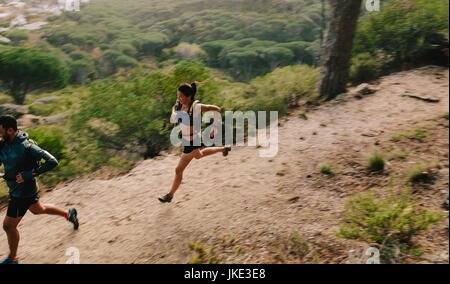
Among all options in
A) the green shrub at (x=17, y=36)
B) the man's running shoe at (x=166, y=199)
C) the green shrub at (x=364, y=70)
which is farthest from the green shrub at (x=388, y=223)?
the green shrub at (x=17, y=36)

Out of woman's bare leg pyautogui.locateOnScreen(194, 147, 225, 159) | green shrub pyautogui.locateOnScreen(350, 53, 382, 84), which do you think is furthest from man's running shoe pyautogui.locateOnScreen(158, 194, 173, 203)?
green shrub pyautogui.locateOnScreen(350, 53, 382, 84)

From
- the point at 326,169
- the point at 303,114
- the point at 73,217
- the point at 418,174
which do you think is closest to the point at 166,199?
the point at 73,217

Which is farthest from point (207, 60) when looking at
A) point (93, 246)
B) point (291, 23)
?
point (93, 246)

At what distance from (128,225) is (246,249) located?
1735mm

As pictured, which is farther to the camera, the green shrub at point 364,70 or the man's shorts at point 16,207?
the green shrub at point 364,70

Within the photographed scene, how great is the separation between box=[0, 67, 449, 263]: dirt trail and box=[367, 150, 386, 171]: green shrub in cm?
48

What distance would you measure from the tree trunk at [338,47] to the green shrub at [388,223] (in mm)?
4312

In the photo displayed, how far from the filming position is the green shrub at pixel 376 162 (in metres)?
4.29

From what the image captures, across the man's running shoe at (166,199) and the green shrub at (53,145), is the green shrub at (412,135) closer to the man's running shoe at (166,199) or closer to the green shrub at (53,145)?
the man's running shoe at (166,199)

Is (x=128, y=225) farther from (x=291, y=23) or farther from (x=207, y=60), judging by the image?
(x=291, y=23)

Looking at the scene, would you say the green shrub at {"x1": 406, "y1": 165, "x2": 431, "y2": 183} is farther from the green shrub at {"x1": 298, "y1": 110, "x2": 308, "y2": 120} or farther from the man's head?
the man's head

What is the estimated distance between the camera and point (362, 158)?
4656mm

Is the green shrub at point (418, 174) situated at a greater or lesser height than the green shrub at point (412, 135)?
lesser

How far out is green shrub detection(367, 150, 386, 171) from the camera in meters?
4.29
